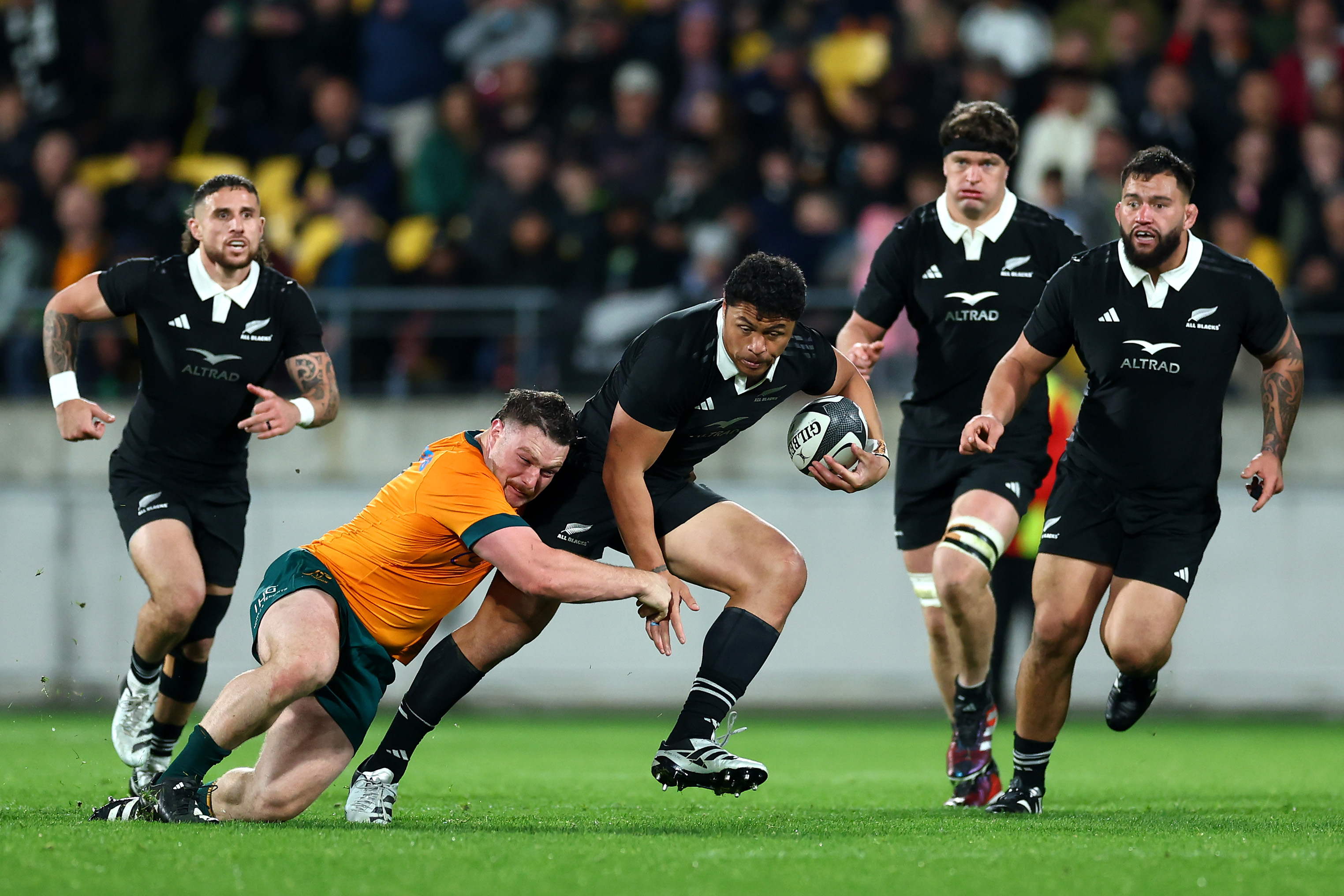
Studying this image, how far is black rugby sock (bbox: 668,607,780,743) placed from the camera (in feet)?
20.4

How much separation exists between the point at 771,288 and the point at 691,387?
58cm

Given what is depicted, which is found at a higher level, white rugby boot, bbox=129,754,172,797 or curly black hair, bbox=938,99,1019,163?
curly black hair, bbox=938,99,1019,163

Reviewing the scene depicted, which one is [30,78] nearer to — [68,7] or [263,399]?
[68,7]

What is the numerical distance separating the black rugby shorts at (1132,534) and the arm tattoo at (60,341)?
4.26m

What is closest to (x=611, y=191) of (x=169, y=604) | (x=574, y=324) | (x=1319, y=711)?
(x=574, y=324)

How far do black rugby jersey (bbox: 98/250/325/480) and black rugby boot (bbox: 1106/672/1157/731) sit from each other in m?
3.83

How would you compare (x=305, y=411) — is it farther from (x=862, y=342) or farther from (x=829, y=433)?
(x=862, y=342)

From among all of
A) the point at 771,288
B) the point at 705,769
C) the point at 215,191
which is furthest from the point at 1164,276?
the point at 215,191

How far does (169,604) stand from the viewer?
7.30 meters

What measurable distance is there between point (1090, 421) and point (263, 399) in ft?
11.4

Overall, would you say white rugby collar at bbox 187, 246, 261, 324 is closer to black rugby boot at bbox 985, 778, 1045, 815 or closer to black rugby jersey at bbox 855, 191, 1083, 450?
black rugby jersey at bbox 855, 191, 1083, 450

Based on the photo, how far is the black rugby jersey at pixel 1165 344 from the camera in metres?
6.67

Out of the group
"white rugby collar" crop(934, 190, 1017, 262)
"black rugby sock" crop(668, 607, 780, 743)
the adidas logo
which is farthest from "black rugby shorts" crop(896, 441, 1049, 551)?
the adidas logo

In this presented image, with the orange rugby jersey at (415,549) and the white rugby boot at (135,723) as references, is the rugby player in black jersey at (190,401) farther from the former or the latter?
the orange rugby jersey at (415,549)
